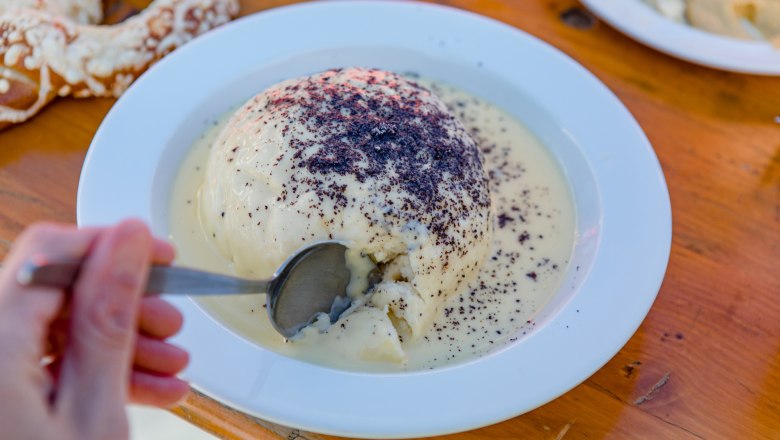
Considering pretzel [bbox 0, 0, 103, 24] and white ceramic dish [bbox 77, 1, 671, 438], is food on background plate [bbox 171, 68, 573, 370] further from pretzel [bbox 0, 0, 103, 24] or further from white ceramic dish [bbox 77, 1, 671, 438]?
pretzel [bbox 0, 0, 103, 24]

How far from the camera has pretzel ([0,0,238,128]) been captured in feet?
5.62

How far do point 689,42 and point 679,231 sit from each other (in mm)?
694

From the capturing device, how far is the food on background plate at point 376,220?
1348mm

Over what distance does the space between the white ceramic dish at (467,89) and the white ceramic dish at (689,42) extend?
1.22 feet

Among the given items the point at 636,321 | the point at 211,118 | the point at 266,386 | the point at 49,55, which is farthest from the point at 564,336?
the point at 49,55

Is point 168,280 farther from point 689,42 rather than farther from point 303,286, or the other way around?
point 689,42

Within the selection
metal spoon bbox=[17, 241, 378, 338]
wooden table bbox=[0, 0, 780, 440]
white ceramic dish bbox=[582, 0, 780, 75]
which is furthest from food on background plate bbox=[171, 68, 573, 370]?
white ceramic dish bbox=[582, 0, 780, 75]

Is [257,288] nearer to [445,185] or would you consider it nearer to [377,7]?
[445,185]

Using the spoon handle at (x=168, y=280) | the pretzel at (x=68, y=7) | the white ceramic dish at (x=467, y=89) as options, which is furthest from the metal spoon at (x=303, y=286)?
the pretzel at (x=68, y=7)

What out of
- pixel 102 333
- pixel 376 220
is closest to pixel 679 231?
pixel 376 220

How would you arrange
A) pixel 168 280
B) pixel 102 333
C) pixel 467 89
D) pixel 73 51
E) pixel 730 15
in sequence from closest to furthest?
pixel 102 333 → pixel 168 280 → pixel 73 51 → pixel 467 89 → pixel 730 15

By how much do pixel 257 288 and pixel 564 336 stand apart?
1.88 feet

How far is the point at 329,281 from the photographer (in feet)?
4.42

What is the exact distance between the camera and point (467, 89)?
75.0 inches
